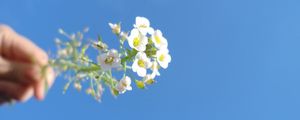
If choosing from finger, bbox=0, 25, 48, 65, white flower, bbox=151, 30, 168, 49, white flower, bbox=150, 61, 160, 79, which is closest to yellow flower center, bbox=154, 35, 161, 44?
white flower, bbox=151, 30, 168, 49

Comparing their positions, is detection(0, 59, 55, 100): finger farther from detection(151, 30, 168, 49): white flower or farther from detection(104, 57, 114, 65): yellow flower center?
detection(151, 30, 168, 49): white flower

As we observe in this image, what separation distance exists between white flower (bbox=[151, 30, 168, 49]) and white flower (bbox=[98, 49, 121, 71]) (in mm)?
185

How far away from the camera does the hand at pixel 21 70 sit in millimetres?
1422

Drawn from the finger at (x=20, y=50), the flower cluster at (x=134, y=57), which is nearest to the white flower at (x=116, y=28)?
the flower cluster at (x=134, y=57)

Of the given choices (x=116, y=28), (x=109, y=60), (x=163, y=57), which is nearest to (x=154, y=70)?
(x=163, y=57)

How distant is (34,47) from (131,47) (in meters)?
1.18

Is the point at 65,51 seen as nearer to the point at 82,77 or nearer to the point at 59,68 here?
the point at 59,68

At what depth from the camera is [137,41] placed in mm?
2643

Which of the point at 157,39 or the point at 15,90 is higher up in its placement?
the point at 157,39

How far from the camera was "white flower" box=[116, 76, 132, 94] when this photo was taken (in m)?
2.58

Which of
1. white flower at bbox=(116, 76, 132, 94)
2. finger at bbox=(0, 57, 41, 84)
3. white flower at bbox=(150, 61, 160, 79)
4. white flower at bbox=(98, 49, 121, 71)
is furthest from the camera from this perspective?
white flower at bbox=(150, 61, 160, 79)

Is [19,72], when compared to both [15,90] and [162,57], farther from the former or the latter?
[162,57]

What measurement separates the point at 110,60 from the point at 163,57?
35 cm

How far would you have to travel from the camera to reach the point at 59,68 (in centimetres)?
157
